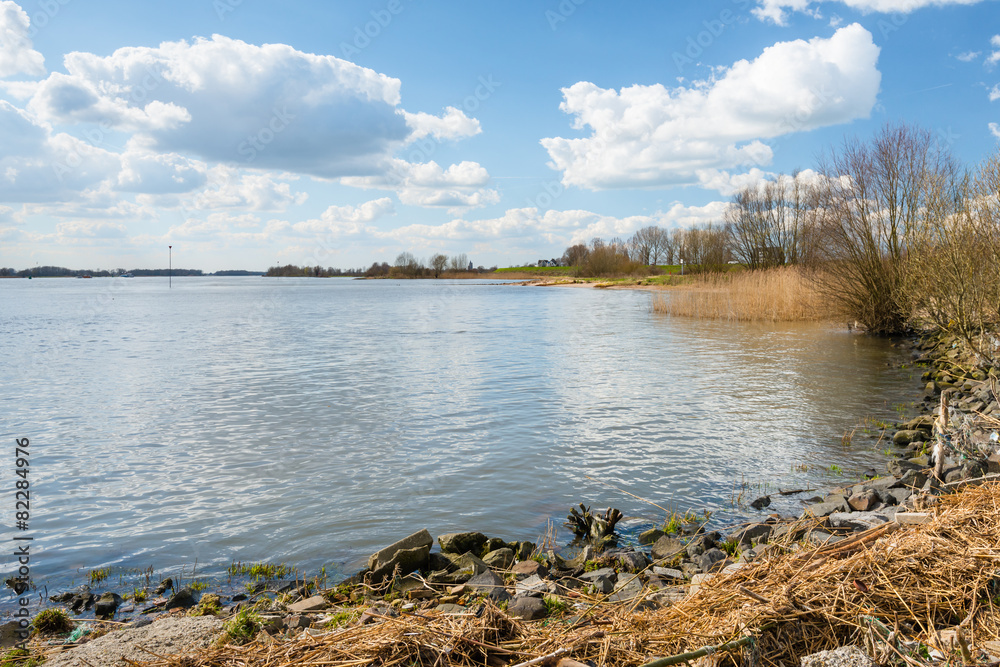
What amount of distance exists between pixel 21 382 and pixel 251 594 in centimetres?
1657

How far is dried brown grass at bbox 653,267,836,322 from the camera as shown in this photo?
103 ft

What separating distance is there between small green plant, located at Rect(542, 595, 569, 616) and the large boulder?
2131 mm

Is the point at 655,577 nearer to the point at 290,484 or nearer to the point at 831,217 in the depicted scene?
the point at 290,484

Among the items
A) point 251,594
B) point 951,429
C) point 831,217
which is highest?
point 831,217

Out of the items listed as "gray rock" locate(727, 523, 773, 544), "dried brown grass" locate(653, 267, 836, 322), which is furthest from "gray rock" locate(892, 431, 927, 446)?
"dried brown grass" locate(653, 267, 836, 322)

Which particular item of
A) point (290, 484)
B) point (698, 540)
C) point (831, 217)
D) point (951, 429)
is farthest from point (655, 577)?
point (831, 217)

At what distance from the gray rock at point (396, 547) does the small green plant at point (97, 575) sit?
2791mm

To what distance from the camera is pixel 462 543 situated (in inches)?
262

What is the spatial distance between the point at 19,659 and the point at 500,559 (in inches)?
Answer: 155

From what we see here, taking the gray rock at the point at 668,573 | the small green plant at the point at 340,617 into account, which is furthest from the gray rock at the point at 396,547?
the gray rock at the point at 668,573

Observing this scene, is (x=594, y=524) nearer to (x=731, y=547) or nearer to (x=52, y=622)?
(x=731, y=547)

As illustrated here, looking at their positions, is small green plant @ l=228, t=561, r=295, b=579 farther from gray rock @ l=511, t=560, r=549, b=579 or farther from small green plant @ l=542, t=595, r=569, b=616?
small green plant @ l=542, t=595, r=569, b=616

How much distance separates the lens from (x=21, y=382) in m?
17.6

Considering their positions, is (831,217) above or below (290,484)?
above
